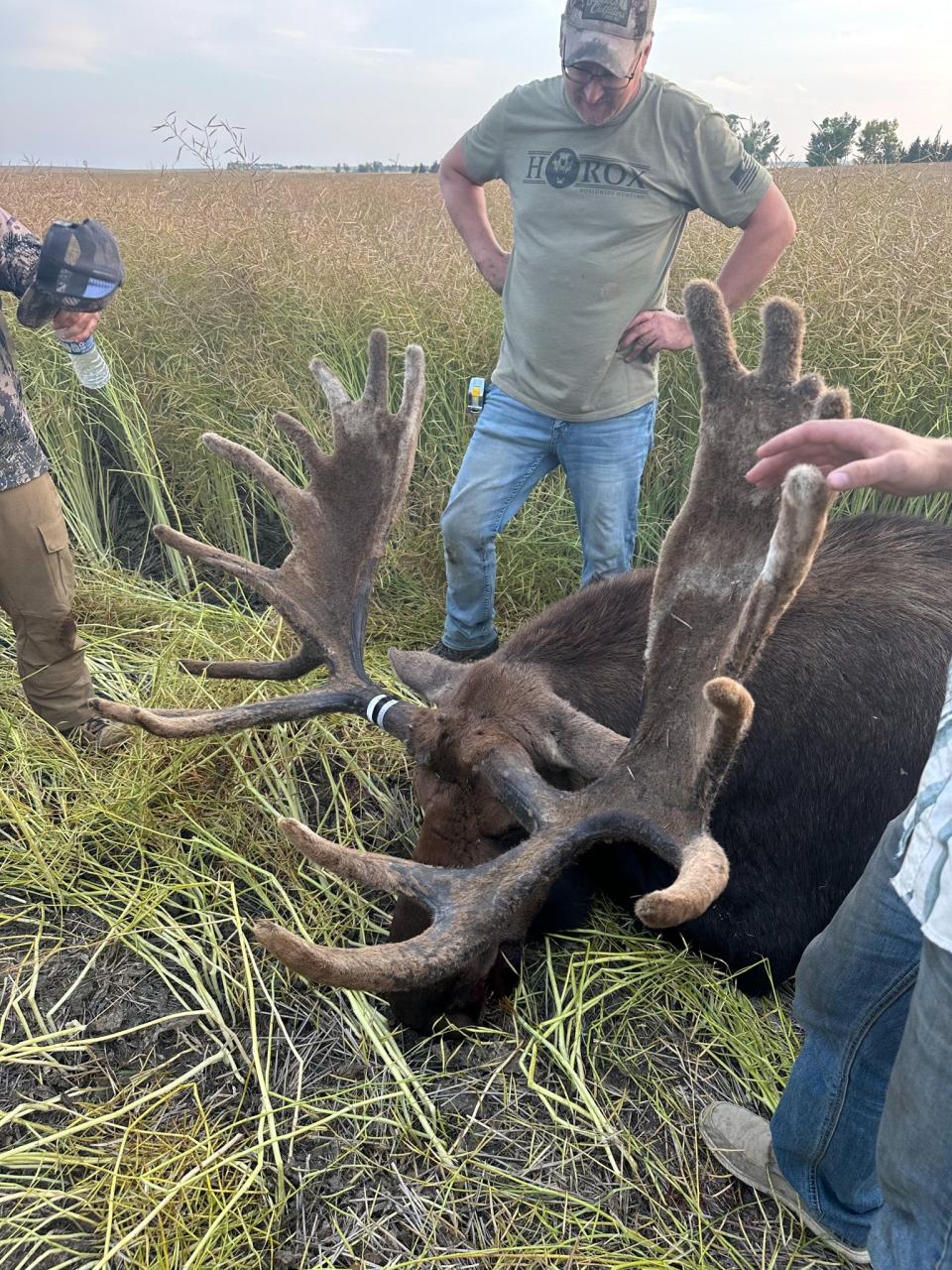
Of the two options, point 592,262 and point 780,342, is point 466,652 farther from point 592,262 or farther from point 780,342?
point 780,342

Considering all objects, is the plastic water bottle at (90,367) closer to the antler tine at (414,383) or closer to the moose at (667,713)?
the moose at (667,713)

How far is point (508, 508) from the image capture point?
3387mm

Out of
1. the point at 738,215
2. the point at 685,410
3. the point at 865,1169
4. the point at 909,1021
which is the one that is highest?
the point at 738,215

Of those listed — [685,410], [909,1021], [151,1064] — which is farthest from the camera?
[685,410]

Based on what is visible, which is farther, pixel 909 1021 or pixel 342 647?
pixel 342 647

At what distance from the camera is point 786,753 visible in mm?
2180

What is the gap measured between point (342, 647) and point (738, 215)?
2.08m

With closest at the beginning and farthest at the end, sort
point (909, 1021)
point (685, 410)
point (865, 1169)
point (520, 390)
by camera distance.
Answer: point (909, 1021) < point (865, 1169) < point (520, 390) < point (685, 410)

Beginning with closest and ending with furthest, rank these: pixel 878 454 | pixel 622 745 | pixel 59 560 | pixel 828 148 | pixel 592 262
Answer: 1. pixel 878 454
2. pixel 622 745
3. pixel 59 560
4. pixel 592 262
5. pixel 828 148

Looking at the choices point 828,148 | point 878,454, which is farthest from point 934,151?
point 878,454

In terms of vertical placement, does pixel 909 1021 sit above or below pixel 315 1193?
above

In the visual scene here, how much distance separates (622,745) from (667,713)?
0.57 feet

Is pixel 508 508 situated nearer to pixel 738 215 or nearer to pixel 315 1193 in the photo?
pixel 738 215

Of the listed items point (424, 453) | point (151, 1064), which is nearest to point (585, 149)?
point (424, 453)
